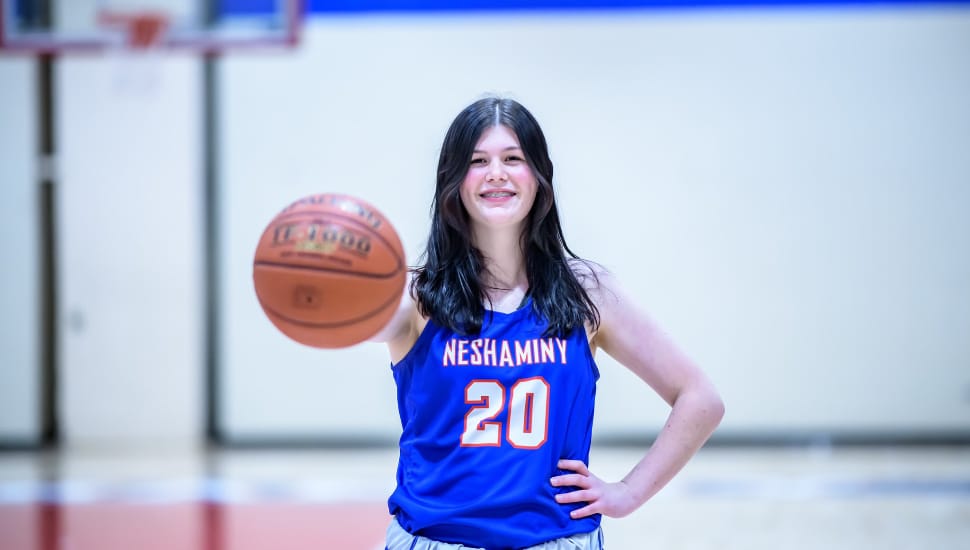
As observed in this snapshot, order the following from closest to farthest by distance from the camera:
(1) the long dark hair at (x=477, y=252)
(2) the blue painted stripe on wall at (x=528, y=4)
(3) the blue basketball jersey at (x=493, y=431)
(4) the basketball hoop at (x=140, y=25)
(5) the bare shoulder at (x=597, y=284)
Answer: (3) the blue basketball jersey at (x=493, y=431)
(1) the long dark hair at (x=477, y=252)
(5) the bare shoulder at (x=597, y=284)
(4) the basketball hoop at (x=140, y=25)
(2) the blue painted stripe on wall at (x=528, y=4)

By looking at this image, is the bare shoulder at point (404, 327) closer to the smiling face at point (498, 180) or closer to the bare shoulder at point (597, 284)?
the smiling face at point (498, 180)

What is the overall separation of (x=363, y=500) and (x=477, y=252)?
4.68 metres

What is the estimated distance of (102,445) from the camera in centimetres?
902

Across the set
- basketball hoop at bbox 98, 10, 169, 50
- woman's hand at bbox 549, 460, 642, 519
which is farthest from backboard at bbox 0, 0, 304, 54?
woman's hand at bbox 549, 460, 642, 519

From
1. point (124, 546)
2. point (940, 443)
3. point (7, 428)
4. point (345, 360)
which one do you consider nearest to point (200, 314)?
point (345, 360)

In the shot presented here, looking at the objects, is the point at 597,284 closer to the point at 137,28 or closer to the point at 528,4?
the point at 137,28

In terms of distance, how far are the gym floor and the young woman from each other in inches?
127

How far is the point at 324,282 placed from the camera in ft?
6.83

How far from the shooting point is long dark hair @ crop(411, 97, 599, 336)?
217cm

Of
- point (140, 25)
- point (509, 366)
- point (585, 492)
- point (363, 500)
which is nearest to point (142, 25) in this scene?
point (140, 25)

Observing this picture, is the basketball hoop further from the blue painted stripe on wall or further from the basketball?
the basketball

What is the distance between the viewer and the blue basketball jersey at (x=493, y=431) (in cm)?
204

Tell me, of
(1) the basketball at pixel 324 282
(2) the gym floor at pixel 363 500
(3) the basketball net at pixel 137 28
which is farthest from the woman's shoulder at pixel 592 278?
(3) the basketball net at pixel 137 28

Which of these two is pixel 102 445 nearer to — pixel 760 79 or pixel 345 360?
pixel 345 360
